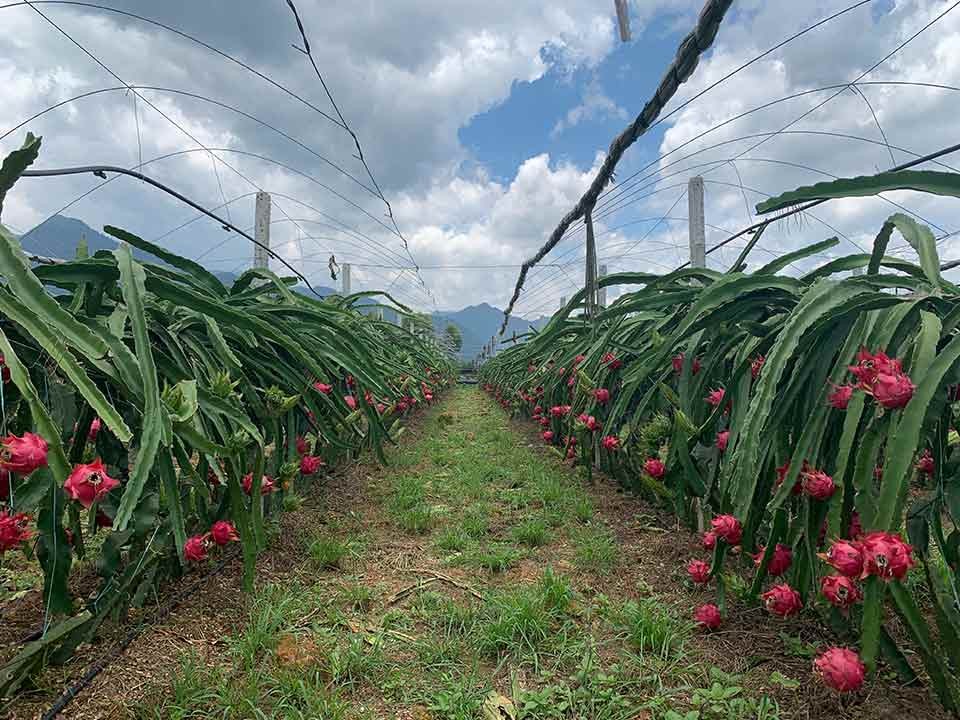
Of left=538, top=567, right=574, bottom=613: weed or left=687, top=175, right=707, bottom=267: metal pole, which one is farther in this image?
left=687, top=175, right=707, bottom=267: metal pole

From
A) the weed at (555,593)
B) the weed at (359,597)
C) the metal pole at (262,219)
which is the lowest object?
the weed at (359,597)

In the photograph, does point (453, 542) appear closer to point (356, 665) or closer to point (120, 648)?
point (356, 665)

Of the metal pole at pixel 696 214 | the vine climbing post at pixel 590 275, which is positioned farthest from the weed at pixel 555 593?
the metal pole at pixel 696 214

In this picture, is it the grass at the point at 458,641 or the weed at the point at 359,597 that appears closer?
the grass at the point at 458,641

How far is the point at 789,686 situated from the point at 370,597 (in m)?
0.89

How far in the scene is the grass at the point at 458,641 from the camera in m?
0.99

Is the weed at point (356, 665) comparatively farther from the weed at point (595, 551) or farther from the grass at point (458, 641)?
the weed at point (595, 551)

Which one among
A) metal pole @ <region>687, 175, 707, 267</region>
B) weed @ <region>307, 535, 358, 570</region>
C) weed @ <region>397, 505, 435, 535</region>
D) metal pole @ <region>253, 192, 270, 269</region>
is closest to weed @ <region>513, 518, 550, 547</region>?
weed @ <region>397, 505, 435, 535</region>

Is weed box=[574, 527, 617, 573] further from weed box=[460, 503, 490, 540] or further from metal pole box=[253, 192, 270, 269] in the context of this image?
metal pole box=[253, 192, 270, 269]

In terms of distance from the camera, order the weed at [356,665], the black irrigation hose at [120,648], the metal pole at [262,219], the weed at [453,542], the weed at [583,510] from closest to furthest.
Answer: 1. the black irrigation hose at [120,648]
2. the weed at [356,665]
3. the weed at [453,542]
4. the weed at [583,510]
5. the metal pole at [262,219]

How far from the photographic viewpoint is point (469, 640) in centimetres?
122

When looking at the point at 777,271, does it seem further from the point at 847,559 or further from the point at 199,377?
the point at 199,377

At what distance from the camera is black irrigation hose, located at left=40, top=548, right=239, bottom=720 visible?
906 mm

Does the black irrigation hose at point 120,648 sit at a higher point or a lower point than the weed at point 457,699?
higher
